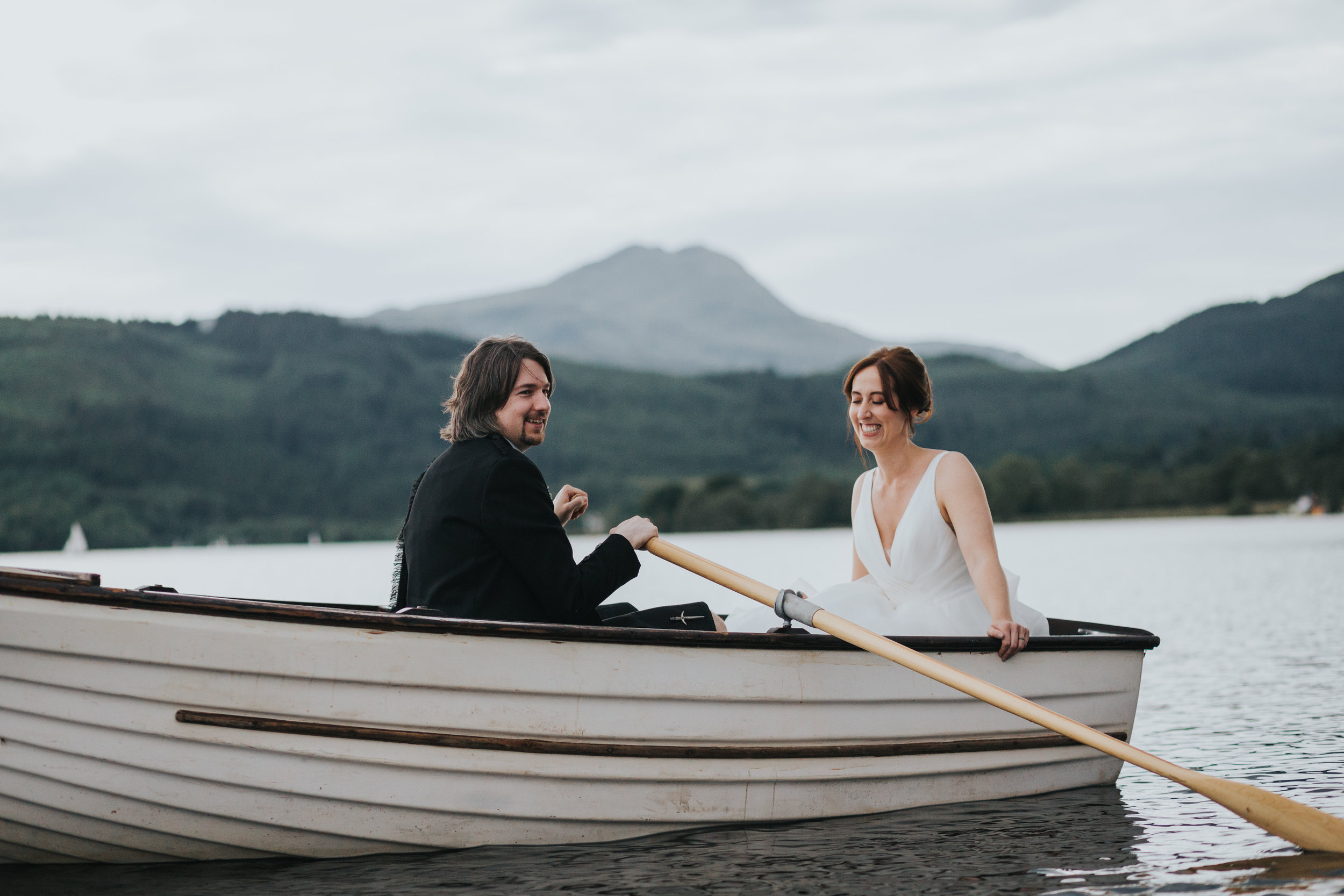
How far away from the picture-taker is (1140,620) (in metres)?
19.8

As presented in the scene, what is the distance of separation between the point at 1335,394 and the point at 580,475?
123 meters

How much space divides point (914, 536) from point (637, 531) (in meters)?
1.48

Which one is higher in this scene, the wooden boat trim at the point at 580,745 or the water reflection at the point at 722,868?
the wooden boat trim at the point at 580,745

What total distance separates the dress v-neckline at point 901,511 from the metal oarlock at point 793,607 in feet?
2.46

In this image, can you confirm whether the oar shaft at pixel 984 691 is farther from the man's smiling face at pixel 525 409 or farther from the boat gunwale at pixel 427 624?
the man's smiling face at pixel 525 409


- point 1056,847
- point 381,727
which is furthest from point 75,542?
point 1056,847

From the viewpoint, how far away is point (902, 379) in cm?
606

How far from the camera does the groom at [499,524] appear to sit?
16.5 ft

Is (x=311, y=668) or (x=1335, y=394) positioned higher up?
(x=1335, y=394)

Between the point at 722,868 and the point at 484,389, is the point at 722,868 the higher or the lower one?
the lower one

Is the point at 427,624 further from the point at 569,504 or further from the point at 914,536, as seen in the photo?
the point at 914,536

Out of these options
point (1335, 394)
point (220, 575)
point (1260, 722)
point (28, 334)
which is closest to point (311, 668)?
point (1260, 722)

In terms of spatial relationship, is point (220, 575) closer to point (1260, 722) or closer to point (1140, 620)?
point (1140, 620)

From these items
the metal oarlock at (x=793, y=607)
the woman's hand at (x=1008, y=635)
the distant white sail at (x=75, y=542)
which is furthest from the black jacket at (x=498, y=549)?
the distant white sail at (x=75, y=542)
